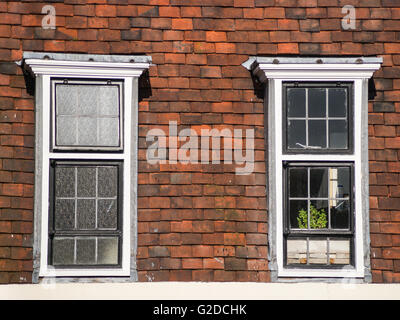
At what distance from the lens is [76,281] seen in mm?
6922

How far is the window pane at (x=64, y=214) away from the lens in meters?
6.98

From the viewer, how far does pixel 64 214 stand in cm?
699

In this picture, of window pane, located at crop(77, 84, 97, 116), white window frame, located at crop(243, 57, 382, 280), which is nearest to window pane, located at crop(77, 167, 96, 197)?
window pane, located at crop(77, 84, 97, 116)

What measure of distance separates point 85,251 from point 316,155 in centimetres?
230

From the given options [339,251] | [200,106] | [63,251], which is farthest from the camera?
[200,106]

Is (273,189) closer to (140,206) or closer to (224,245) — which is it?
(224,245)

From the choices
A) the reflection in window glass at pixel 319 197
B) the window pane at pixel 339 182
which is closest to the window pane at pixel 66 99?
the reflection in window glass at pixel 319 197

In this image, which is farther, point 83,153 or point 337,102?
point 337,102

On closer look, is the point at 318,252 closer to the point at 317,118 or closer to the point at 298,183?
the point at 298,183

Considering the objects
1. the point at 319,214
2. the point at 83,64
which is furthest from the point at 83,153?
the point at 319,214

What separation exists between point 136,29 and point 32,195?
1.82m

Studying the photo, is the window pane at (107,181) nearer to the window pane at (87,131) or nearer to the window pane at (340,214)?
the window pane at (87,131)

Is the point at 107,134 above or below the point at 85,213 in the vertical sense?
above
